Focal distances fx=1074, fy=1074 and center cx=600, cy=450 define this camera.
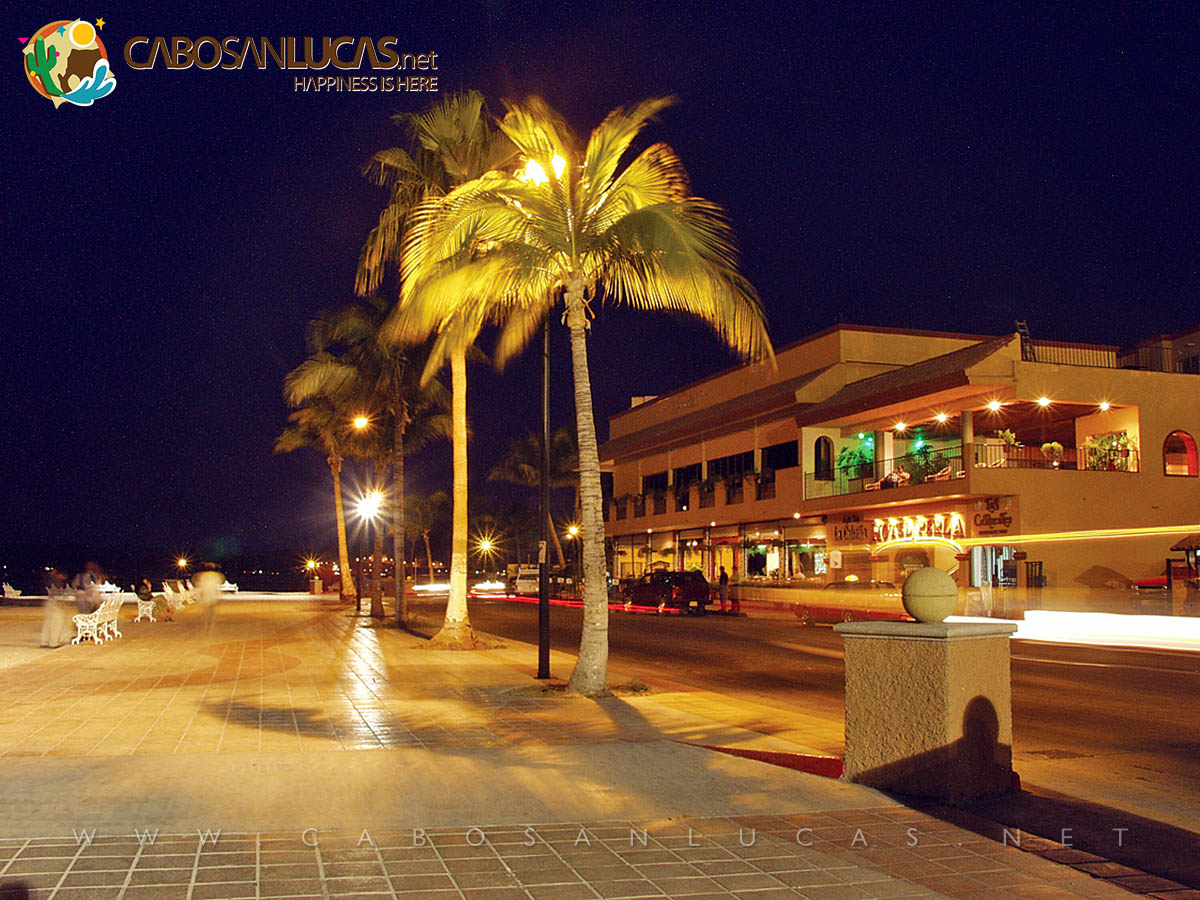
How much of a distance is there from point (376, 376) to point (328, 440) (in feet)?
56.7

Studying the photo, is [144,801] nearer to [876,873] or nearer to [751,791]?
[751,791]

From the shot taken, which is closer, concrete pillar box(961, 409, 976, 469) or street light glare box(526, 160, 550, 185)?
street light glare box(526, 160, 550, 185)

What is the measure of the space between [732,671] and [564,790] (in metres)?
11.1

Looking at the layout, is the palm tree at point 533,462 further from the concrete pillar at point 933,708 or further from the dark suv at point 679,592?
the concrete pillar at point 933,708

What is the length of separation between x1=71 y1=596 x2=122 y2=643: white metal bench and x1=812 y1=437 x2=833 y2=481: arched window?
27196 millimetres

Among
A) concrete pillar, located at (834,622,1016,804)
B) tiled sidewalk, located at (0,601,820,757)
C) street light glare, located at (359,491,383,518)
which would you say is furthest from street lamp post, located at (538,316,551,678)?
street light glare, located at (359,491,383,518)

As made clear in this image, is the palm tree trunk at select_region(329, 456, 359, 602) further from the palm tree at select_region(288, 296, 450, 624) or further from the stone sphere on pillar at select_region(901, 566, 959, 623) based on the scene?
the stone sphere on pillar at select_region(901, 566, 959, 623)

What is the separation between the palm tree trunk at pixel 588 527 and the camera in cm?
1362

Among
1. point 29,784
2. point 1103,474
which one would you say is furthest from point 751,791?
point 1103,474

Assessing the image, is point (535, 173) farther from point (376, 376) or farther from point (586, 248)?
point (376, 376)

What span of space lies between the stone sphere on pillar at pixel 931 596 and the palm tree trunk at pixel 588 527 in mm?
6128

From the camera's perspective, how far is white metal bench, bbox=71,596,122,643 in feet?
68.9

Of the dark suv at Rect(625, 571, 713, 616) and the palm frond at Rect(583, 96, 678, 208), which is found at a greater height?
the palm frond at Rect(583, 96, 678, 208)

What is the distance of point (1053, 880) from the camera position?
5.79 meters
